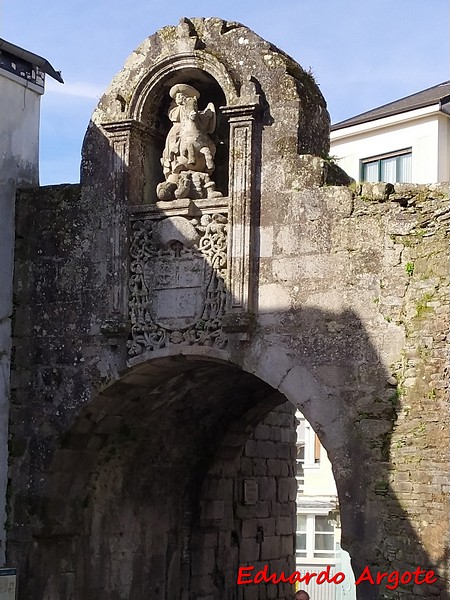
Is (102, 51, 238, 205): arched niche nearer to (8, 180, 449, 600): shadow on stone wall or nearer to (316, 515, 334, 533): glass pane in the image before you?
(8, 180, 449, 600): shadow on stone wall

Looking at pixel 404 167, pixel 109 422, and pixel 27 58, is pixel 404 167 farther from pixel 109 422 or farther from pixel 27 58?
pixel 109 422

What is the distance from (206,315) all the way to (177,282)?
0.42 metres

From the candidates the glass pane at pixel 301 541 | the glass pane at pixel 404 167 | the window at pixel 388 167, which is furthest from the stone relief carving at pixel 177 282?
the glass pane at pixel 301 541

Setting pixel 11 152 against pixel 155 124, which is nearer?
pixel 155 124

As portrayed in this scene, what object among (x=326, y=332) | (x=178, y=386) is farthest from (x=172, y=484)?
(x=326, y=332)

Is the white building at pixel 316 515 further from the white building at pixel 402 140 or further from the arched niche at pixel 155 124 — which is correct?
the arched niche at pixel 155 124

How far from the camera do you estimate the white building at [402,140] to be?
18.1m

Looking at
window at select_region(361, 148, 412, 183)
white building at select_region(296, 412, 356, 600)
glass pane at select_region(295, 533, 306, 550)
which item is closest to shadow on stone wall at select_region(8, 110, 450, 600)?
window at select_region(361, 148, 412, 183)

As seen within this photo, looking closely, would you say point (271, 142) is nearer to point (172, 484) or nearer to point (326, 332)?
point (326, 332)

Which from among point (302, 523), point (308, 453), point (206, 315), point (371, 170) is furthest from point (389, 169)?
point (302, 523)

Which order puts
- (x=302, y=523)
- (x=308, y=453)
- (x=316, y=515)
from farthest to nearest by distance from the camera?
(x=308, y=453) < (x=302, y=523) < (x=316, y=515)

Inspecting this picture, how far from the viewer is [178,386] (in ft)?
40.2

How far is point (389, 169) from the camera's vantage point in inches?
753

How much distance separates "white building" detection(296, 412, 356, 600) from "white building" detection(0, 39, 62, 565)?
15.6 metres
